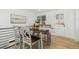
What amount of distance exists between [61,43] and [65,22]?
247 millimetres

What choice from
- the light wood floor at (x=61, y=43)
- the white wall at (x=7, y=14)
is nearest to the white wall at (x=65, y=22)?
the light wood floor at (x=61, y=43)

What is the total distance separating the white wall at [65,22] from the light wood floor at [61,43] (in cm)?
6

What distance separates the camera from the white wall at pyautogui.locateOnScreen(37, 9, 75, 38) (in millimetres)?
1051

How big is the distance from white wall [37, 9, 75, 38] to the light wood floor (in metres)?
0.06

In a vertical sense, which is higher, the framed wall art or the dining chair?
the framed wall art

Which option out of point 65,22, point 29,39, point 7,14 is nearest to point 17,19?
point 7,14

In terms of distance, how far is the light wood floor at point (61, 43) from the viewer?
3.51 ft

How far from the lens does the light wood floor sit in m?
1.07

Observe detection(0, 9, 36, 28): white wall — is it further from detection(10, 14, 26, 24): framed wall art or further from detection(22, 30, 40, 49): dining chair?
detection(22, 30, 40, 49): dining chair

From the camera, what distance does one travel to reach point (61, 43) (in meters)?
1.09

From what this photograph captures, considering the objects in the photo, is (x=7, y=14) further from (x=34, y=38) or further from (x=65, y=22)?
(x=65, y=22)

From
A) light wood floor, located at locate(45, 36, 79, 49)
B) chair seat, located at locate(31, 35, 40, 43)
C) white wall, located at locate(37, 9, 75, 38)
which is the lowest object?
light wood floor, located at locate(45, 36, 79, 49)

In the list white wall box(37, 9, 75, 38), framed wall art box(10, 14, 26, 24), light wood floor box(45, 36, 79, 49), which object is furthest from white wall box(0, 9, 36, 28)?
light wood floor box(45, 36, 79, 49)
